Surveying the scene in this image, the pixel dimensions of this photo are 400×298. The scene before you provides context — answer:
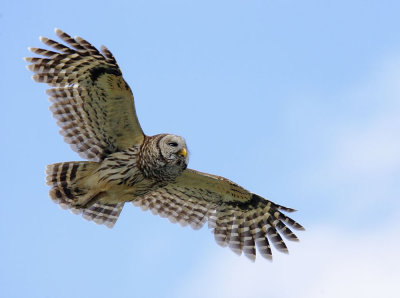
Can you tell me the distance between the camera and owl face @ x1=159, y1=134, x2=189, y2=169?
15.1m

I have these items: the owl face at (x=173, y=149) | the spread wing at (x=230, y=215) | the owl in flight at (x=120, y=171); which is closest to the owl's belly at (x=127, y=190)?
the owl in flight at (x=120, y=171)

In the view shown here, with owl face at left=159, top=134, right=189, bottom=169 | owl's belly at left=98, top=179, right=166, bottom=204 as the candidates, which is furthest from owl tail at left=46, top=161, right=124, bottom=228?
owl face at left=159, top=134, right=189, bottom=169

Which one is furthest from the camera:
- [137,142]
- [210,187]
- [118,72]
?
[210,187]

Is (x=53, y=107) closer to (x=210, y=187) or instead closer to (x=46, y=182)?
(x=46, y=182)

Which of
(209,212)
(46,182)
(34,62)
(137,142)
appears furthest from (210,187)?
(34,62)

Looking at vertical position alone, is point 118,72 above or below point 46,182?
above

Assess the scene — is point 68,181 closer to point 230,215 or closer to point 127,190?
point 127,190

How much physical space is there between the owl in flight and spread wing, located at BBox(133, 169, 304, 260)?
2cm

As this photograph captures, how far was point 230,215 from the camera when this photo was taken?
17156 mm

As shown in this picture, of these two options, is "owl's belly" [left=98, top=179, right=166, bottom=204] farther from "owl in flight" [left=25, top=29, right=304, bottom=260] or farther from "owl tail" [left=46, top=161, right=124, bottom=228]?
"owl tail" [left=46, top=161, right=124, bottom=228]

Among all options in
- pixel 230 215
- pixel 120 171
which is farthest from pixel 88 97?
pixel 230 215

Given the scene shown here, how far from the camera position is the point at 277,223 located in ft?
56.1

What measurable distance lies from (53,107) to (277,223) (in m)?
5.36

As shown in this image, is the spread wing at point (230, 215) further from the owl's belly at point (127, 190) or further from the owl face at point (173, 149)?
the owl face at point (173, 149)
